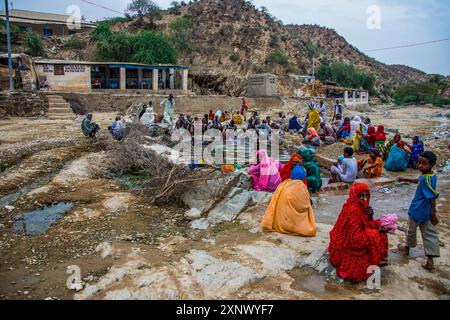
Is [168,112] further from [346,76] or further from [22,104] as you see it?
[346,76]

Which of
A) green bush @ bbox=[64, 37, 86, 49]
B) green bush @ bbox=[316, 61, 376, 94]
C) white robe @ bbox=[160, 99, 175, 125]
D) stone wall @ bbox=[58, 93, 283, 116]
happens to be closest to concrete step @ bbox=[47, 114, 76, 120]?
stone wall @ bbox=[58, 93, 283, 116]

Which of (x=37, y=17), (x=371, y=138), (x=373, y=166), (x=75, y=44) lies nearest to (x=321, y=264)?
(x=373, y=166)

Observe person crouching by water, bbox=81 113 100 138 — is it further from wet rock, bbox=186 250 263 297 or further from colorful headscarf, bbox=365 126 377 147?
wet rock, bbox=186 250 263 297

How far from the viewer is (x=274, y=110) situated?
22984 millimetres

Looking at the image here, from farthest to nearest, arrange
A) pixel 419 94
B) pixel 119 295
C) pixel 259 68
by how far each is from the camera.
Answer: pixel 259 68 → pixel 419 94 → pixel 119 295

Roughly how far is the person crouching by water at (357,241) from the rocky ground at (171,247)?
0.15 meters

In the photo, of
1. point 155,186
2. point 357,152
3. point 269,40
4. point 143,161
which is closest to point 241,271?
point 155,186

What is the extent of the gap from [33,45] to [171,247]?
98.5 ft

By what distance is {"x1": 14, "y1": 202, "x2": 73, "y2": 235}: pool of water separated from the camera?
17.2 feet

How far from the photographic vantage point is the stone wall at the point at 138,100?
18844 mm

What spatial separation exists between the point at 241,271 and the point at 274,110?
788 inches

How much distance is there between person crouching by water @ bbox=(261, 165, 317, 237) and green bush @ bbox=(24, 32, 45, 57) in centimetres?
3004

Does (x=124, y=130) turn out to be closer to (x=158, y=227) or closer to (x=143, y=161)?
(x=143, y=161)

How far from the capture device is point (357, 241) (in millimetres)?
3484
